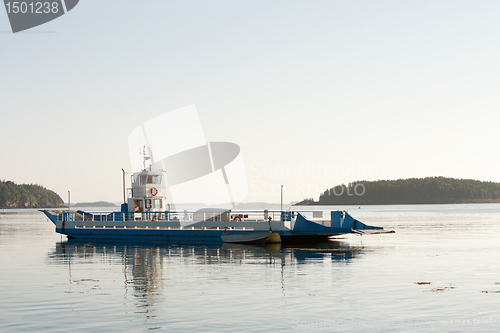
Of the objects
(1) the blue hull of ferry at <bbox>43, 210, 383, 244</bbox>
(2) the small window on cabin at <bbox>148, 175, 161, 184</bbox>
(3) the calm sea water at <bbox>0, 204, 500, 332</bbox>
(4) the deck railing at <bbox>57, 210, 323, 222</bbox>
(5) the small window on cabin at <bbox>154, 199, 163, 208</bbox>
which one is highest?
(2) the small window on cabin at <bbox>148, 175, 161, 184</bbox>

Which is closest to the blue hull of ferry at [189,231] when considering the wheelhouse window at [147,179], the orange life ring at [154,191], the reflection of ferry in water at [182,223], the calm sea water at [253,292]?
the reflection of ferry in water at [182,223]

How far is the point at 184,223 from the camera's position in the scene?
52500 millimetres

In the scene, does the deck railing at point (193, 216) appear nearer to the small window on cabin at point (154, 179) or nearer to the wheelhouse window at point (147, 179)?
the wheelhouse window at point (147, 179)

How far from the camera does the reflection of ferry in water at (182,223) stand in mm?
47844

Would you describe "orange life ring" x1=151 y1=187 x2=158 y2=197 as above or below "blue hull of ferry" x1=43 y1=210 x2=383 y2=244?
above

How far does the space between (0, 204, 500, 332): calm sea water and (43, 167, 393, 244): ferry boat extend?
6971 mm

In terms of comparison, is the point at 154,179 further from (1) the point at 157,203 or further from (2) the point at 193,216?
(2) the point at 193,216

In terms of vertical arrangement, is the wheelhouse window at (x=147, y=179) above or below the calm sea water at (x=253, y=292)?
above

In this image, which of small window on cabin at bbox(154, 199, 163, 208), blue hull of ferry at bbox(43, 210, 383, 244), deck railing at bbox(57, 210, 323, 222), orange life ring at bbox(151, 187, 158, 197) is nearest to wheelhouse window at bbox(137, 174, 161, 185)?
orange life ring at bbox(151, 187, 158, 197)

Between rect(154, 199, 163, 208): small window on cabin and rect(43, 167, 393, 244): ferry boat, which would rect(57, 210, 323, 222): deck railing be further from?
rect(154, 199, 163, 208): small window on cabin

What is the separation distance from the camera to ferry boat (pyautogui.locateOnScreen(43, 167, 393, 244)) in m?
47.8

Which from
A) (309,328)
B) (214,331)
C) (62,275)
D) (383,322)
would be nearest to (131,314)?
(214,331)

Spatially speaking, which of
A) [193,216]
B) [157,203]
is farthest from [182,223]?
[157,203]

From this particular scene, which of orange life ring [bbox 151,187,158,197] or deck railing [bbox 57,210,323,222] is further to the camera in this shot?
orange life ring [bbox 151,187,158,197]
